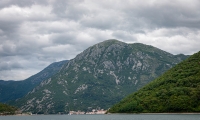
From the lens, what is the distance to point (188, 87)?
637 ft

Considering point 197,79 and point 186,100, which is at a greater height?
point 197,79

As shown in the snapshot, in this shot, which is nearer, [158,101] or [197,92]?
[197,92]

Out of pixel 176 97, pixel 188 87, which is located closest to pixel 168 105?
pixel 176 97

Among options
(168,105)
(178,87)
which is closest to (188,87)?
(178,87)

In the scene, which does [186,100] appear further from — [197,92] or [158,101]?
[158,101]

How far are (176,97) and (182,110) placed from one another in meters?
9.97

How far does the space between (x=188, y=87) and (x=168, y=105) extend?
67.2 feet

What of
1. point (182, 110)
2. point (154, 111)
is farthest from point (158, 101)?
point (182, 110)

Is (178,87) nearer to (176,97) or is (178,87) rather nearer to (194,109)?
(176,97)

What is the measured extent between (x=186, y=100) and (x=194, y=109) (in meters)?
8.33

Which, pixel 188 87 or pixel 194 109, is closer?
pixel 194 109

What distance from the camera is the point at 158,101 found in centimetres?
19925

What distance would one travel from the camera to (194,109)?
178 meters

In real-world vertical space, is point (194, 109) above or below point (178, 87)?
below
